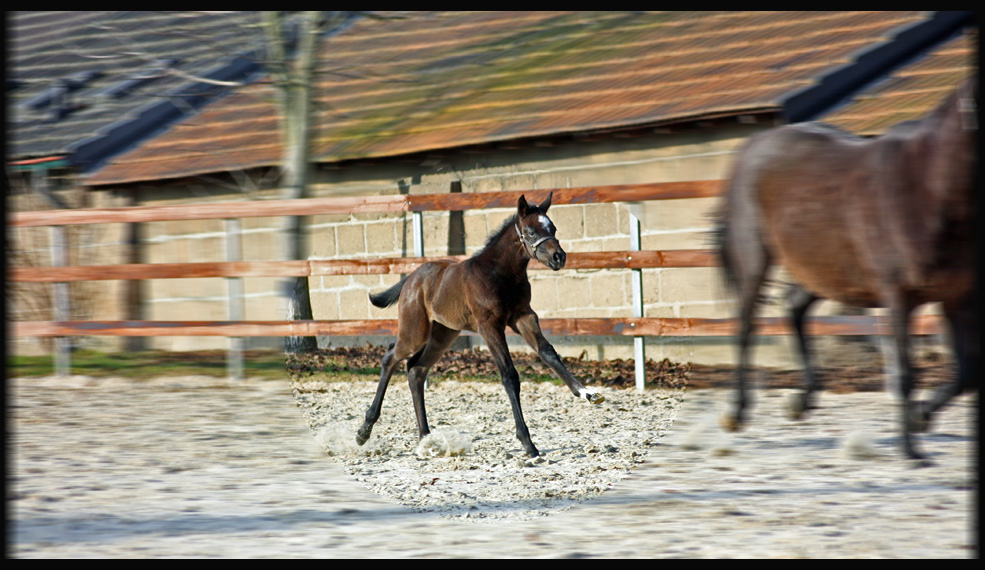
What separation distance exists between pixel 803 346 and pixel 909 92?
4.65 m

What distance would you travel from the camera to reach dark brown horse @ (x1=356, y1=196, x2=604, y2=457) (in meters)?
3.05

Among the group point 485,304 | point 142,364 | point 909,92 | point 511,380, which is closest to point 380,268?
point 511,380

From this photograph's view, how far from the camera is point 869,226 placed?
10.6 ft

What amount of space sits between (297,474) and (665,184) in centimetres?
302

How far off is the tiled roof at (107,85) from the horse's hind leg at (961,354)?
30.5 feet

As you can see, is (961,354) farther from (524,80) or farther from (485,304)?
(524,80)

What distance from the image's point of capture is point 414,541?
10.5 ft

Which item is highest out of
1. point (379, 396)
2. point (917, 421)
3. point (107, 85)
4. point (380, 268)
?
point (107, 85)

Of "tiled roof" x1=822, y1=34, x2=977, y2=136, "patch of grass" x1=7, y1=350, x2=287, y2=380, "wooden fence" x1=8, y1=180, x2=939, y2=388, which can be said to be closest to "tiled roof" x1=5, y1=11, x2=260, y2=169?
"patch of grass" x1=7, y1=350, x2=287, y2=380

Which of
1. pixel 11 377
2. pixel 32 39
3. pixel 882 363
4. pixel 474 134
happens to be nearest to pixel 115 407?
pixel 11 377

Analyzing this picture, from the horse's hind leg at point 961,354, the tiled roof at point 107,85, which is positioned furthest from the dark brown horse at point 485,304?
the tiled roof at point 107,85

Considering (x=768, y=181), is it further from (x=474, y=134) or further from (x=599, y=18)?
(x=599, y=18)

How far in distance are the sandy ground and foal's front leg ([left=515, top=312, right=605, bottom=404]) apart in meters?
0.47

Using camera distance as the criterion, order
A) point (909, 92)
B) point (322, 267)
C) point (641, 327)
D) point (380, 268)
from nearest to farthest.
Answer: point (322, 267), point (380, 268), point (641, 327), point (909, 92)
